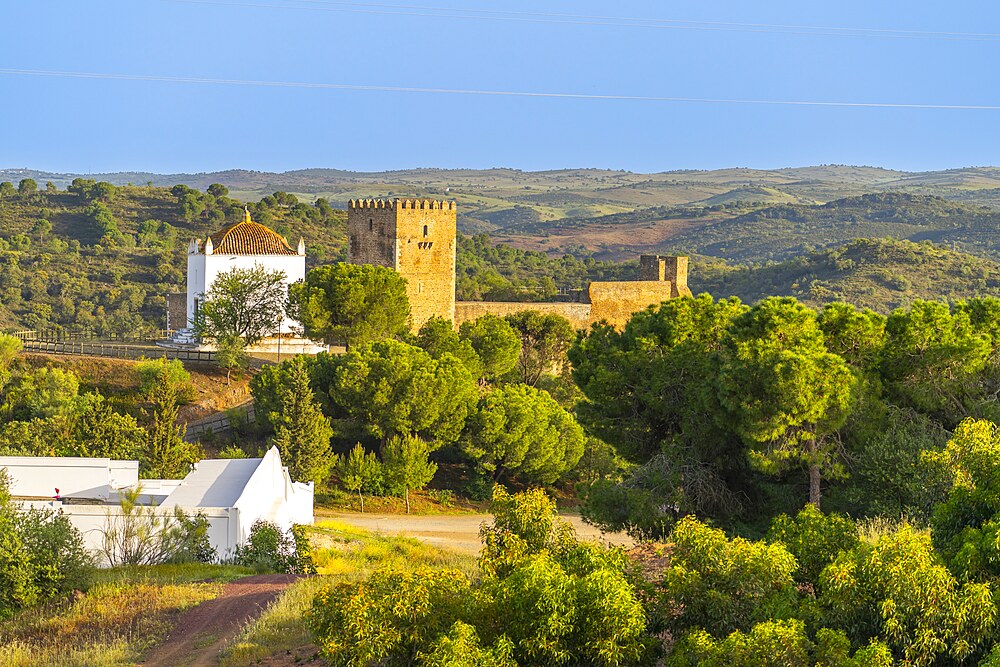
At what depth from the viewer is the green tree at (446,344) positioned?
2902 cm

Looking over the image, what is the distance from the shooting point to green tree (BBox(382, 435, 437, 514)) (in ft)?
78.7

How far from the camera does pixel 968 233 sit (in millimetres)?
79750

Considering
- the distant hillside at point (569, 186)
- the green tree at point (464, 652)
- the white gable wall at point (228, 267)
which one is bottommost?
the green tree at point (464, 652)

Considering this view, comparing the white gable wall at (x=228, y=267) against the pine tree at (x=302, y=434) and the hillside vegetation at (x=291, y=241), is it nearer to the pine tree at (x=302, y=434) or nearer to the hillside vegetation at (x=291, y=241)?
the pine tree at (x=302, y=434)

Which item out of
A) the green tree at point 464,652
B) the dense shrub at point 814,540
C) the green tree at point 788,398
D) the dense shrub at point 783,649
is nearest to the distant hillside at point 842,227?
the green tree at point 788,398

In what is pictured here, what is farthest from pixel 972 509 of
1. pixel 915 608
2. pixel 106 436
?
pixel 106 436

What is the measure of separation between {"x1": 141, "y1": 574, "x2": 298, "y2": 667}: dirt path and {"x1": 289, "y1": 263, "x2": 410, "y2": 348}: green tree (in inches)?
625

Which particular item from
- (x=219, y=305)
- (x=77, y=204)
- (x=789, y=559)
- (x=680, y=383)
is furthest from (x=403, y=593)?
(x=77, y=204)

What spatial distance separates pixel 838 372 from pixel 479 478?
12506 millimetres

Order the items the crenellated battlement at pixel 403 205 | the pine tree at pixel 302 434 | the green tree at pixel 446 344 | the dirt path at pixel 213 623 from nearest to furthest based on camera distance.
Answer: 1. the dirt path at pixel 213 623
2. the pine tree at pixel 302 434
3. the green tree at pixel 446 344
4. the crenellated battlement at pixel 403 205

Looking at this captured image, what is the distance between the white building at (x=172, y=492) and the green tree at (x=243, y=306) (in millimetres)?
10162

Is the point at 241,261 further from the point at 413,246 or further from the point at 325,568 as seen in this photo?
the point at 325,568

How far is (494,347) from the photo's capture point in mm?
30484

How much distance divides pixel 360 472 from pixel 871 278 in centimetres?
3531
